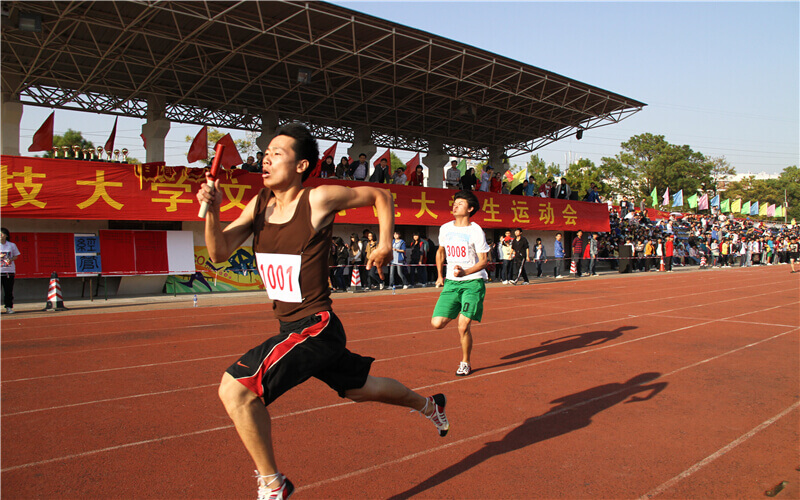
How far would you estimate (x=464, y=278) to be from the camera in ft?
20.3

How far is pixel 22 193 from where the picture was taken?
517 inches

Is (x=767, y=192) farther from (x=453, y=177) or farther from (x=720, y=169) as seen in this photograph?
(x=453, y=177)

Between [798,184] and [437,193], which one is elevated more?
[798,184]

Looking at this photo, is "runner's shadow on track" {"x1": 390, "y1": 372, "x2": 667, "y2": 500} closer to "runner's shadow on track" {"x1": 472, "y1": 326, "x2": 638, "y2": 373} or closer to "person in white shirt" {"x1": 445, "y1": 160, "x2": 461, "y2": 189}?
"runner's shadow on track" {"x1": 472, "y1": 326, "x2": 638, "y2": 373}

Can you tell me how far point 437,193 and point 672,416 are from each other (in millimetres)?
16658

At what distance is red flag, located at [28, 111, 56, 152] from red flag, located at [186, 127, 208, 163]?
3.83 meters

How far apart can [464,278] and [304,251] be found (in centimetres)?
354

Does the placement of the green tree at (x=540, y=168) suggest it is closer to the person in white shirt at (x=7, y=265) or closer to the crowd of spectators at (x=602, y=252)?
the crowd of spectators at (x=602, y=252)

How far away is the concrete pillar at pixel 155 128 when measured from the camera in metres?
21.9

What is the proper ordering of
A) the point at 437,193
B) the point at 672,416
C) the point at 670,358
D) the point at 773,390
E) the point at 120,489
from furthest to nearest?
1. the point at 437,193
2. the point at 670,358
3. the point at 773,390
4. the point at 672,416
5. the point at 120,489

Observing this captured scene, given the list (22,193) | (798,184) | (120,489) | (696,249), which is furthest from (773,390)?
(798,184)

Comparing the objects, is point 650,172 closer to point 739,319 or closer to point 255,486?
point 739,319

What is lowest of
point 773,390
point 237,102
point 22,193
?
point 773,390

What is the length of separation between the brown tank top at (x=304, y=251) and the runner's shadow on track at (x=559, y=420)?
1256 millimetres
